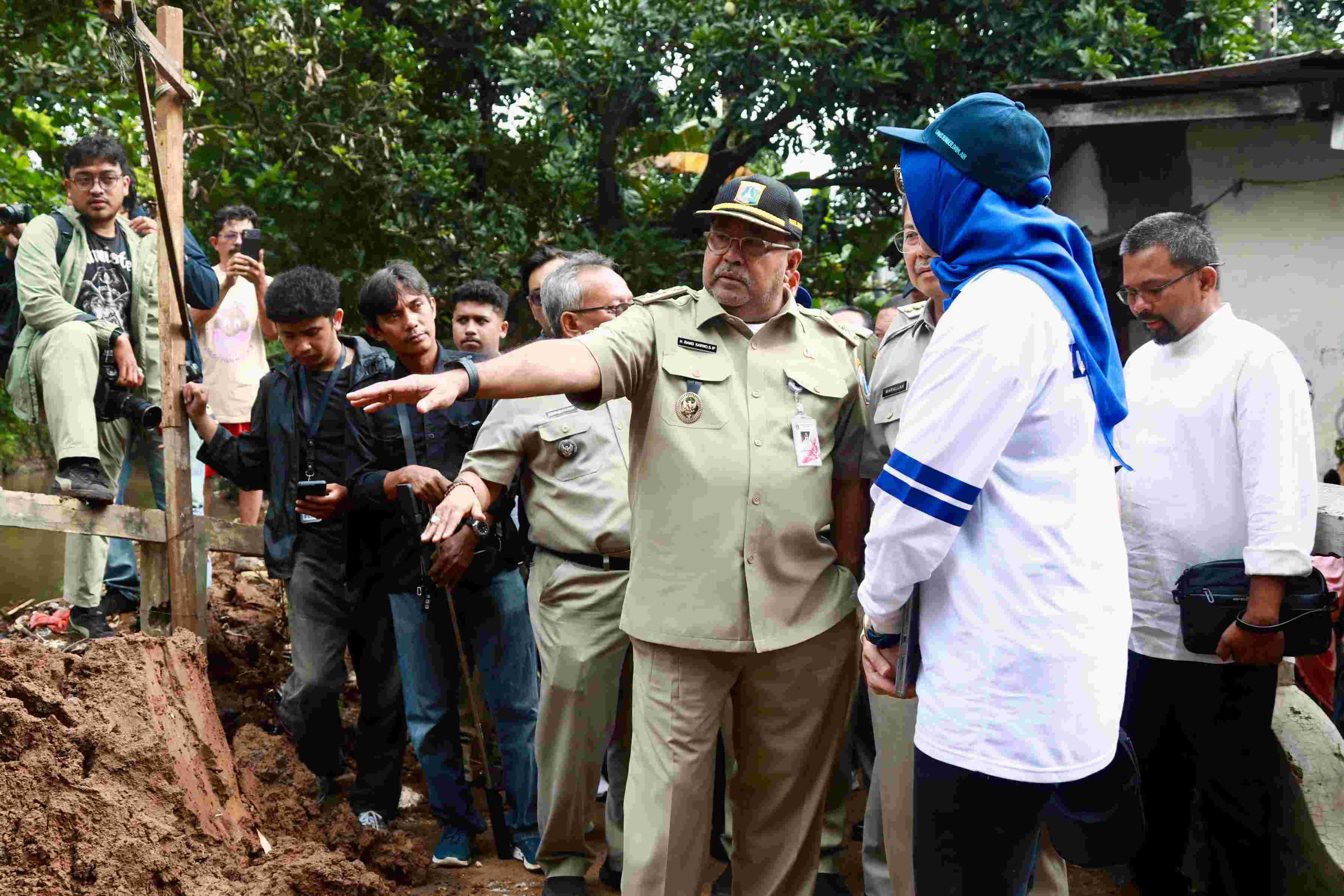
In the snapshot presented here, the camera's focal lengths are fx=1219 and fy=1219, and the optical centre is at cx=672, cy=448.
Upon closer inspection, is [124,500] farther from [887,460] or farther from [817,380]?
[887,460]

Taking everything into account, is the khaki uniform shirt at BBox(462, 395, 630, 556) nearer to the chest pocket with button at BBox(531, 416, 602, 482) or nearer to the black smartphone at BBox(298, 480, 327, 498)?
the chest pocket with button at BBox(531, 416, 602, 482)

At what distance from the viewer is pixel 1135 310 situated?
12.4 feet

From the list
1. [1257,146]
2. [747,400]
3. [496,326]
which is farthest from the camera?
[1257,146]

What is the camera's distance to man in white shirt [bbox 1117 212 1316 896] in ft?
11.1

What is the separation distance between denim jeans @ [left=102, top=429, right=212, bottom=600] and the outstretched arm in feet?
11.0

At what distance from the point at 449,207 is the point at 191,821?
5023 mm

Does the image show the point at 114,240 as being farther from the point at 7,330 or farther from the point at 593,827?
the point at 593,827

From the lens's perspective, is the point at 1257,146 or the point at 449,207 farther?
the point at 449,207

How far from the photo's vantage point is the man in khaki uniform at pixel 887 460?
10.9 ft

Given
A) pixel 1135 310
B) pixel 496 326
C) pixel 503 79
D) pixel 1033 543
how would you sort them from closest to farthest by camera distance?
1. pixel 1033 543
2. pixel 1135 310
3. pixel 496 326
4. pixel 503 79

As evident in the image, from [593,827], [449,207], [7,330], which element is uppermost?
[449,207]

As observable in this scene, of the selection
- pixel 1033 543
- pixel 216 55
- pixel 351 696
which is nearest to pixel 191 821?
pixel 351 696

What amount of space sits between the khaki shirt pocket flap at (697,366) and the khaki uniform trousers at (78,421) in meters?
2.71

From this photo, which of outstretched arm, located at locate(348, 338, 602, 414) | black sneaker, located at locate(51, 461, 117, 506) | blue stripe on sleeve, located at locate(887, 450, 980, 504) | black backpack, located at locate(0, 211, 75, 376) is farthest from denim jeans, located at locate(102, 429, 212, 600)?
blue stripe on sleeve, located at locate(887, 450, 980, 504)
